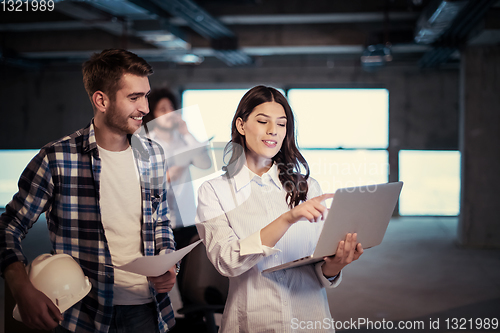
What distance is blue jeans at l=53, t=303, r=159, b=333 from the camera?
1.22m

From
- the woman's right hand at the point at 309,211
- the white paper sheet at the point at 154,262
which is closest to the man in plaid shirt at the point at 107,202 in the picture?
the white paper sheet at the point at 154,262

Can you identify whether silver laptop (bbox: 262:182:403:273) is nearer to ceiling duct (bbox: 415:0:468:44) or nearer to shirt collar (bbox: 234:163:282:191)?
shirt collar (bbox: 234:163:282:191)

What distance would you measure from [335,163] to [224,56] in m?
2.90

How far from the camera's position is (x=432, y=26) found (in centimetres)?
409

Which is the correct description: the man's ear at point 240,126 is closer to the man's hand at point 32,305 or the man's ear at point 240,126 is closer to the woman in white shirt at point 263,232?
the woman in white shirt at point 263,232

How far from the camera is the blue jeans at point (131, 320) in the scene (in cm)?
122

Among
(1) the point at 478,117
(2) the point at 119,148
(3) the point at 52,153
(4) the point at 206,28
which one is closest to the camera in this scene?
(3) the point at 52,153

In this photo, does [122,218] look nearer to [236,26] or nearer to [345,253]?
[345,253]

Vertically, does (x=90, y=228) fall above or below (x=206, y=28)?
below

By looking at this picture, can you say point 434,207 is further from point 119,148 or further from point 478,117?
point 119,148

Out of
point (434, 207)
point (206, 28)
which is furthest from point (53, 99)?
point (434, 207)

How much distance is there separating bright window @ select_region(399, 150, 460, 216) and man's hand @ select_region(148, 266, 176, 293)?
6989 millimetres

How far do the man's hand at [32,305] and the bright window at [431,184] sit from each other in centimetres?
732

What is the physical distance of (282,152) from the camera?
132cm
